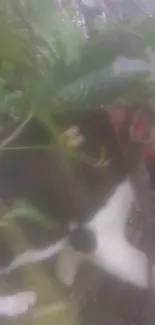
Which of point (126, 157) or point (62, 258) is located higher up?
point (126, 157)

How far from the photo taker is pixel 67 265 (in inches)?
18.2

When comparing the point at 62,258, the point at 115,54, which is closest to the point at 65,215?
the point at 62,258

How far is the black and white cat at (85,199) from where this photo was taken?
0.46m

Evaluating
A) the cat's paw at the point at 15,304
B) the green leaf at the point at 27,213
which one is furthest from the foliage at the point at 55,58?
the cat's paw at the point at 15,304

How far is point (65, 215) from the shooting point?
18.2 inches

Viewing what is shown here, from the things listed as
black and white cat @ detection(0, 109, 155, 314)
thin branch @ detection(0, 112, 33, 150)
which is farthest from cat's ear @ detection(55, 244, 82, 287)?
thin branch @ detection(0, 112, 33, 150)

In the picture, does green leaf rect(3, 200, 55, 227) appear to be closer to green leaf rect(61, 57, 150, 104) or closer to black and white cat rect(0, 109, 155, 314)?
black and white cat rect(0, 109, 155, 314)

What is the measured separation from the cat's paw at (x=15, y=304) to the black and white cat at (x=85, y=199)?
32mm

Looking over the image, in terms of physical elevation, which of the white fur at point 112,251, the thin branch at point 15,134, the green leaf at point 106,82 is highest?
the green leaf at point 106,82

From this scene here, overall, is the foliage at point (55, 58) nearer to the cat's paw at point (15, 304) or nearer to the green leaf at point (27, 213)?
the green leaf at point (27, 213)

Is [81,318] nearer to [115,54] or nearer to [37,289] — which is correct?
[37,289]

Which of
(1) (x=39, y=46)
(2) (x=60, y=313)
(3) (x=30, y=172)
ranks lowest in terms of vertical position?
(2) (x=60, y=313)

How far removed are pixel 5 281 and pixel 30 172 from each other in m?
0.13

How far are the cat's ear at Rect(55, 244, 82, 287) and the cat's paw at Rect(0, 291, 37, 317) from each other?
0.12 feet
